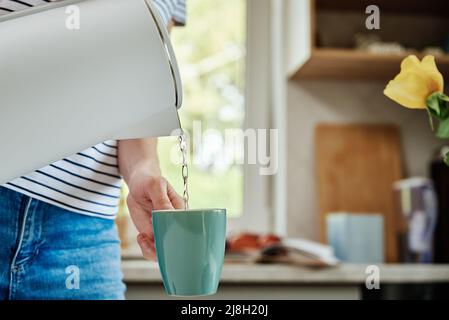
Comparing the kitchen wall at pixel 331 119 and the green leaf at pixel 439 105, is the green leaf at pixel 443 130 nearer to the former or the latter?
the green leaf at pixel 439 105

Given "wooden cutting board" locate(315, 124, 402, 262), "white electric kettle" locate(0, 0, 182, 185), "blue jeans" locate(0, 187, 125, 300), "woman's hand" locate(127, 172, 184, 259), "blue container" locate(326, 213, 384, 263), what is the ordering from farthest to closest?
"wooden cutting board" locate(315, 124, 402, 262), "blue container" locate(326, 213, 384, 263), "blue jeans" locate(0, 187, 125, 300), "woman's hand" locate(127, 172, 184, 259), "white electric kettle" locate(0, 0, 182, 185)

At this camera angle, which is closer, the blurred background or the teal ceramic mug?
the teal ceramic mug

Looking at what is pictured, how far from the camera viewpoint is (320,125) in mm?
2111

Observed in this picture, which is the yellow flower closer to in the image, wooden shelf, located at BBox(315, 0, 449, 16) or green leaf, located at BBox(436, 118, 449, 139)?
green leaf, located at BBox(436, 118, 449, 139)

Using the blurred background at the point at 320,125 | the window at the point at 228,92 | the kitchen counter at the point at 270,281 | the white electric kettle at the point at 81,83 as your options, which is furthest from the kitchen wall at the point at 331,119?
the white electric kettle at the point at 81,83

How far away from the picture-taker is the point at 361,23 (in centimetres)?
215

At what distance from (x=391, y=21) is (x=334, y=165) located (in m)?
0.57

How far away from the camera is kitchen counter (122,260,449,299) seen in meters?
1.54

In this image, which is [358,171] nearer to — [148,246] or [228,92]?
[228,92]

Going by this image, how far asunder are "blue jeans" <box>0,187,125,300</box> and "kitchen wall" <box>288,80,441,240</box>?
144 centimetres

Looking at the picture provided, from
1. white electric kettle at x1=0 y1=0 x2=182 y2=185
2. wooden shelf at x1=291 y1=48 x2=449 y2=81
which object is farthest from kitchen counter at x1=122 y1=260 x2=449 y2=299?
white electric kettle at x1=0 y1=0 x2=182 y2=185

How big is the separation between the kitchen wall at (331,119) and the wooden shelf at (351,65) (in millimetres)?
47

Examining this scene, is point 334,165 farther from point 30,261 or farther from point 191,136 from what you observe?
point 30,261

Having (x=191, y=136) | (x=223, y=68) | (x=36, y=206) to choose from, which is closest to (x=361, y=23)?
(x=223, y=68)
